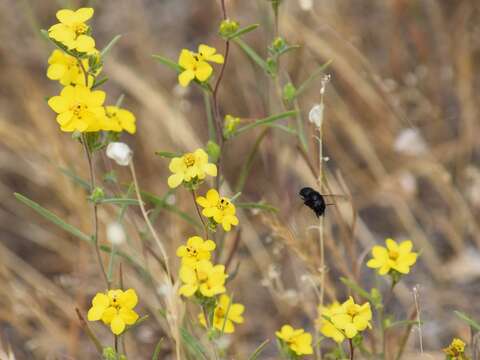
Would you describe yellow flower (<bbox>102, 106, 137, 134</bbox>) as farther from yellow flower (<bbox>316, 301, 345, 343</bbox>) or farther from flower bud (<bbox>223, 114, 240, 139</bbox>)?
yellow flower (<bbox>316, 301, 345, 343</bbox>)

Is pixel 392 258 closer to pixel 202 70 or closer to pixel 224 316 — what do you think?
pixel 224 316

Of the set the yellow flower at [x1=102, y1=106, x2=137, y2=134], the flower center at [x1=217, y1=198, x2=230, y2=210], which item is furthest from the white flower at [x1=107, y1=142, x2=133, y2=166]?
the flower center at [x1=217, y1=198, x2=230, y2=210]

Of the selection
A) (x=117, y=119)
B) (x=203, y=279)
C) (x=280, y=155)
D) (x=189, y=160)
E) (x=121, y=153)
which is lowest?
(x=203, y=279)

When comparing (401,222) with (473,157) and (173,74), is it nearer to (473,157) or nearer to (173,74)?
(473,157)

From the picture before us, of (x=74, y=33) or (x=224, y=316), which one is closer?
(x=74, y=33)

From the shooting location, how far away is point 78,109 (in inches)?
58.9

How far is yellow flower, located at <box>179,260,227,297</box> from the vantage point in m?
1.42

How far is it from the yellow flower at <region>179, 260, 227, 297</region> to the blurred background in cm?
84

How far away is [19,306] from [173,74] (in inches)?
65.1

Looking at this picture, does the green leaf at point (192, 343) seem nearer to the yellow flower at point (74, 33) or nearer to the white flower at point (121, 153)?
the white flower at point (121, 153)

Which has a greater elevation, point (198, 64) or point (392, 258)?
point (198, 64)

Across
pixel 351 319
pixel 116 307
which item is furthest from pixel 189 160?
pixel 351 319

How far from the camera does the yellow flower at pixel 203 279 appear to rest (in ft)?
4.66

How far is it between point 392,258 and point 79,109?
0.80m
